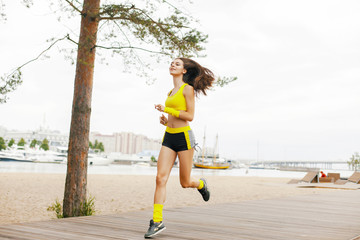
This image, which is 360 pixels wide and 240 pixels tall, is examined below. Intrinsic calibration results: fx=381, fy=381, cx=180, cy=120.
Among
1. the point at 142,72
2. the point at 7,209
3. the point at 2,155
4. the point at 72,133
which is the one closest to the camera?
the point at 72,133

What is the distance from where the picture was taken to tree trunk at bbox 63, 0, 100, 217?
718 cm

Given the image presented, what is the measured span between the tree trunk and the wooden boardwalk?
2102 millimetres

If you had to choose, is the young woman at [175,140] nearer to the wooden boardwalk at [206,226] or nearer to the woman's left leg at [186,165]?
the woman's left leg at [186,165]

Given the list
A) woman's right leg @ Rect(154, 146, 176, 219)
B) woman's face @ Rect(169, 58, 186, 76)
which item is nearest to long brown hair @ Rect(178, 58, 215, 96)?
woman's face @ Rect(169, 58, 186, 76)

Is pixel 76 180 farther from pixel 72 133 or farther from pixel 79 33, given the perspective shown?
pixel 79 33

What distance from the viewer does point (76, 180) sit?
283 inches

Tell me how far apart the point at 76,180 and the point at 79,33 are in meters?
2.88

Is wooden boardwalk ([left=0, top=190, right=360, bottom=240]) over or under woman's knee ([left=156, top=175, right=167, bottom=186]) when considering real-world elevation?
under

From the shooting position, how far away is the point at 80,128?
7172 millimetres

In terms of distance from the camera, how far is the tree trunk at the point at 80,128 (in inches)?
283

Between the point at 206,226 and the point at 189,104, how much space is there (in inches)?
67.7

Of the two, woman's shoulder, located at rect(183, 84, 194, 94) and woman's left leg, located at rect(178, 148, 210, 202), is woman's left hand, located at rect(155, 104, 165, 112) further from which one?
woman's left leg, located at rect(178, 148, 210, 202)

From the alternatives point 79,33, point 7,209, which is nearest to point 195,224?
point 79,33

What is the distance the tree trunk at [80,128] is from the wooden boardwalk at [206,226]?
82.8 inches
